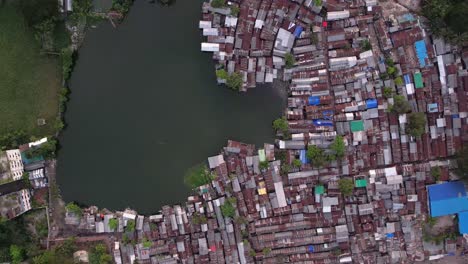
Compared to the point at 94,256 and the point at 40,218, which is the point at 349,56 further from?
the point at 40,218

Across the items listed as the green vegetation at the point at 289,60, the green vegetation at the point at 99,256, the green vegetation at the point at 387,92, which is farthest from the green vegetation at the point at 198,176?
the green vegetation at the point at 387,92

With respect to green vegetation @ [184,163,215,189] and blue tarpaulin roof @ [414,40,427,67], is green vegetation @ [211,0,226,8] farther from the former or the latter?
blue tarpaulin roof @ [414,40,427,67]

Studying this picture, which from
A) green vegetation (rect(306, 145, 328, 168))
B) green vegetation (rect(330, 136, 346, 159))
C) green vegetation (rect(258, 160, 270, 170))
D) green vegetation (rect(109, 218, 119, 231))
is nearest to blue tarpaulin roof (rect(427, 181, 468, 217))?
green vegetation (rect(330, 136, 346, 159))

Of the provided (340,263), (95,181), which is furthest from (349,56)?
(95,181)

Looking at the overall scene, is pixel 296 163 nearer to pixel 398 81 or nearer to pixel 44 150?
pixel 398 81

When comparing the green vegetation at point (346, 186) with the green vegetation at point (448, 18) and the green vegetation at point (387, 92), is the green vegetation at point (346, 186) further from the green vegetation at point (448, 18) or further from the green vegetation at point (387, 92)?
the green vegetation at point (448, 18)

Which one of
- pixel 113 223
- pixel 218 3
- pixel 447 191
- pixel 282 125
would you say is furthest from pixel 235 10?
pixel 447 191

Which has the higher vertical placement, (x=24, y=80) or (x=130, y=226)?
(x=24, y=80)
